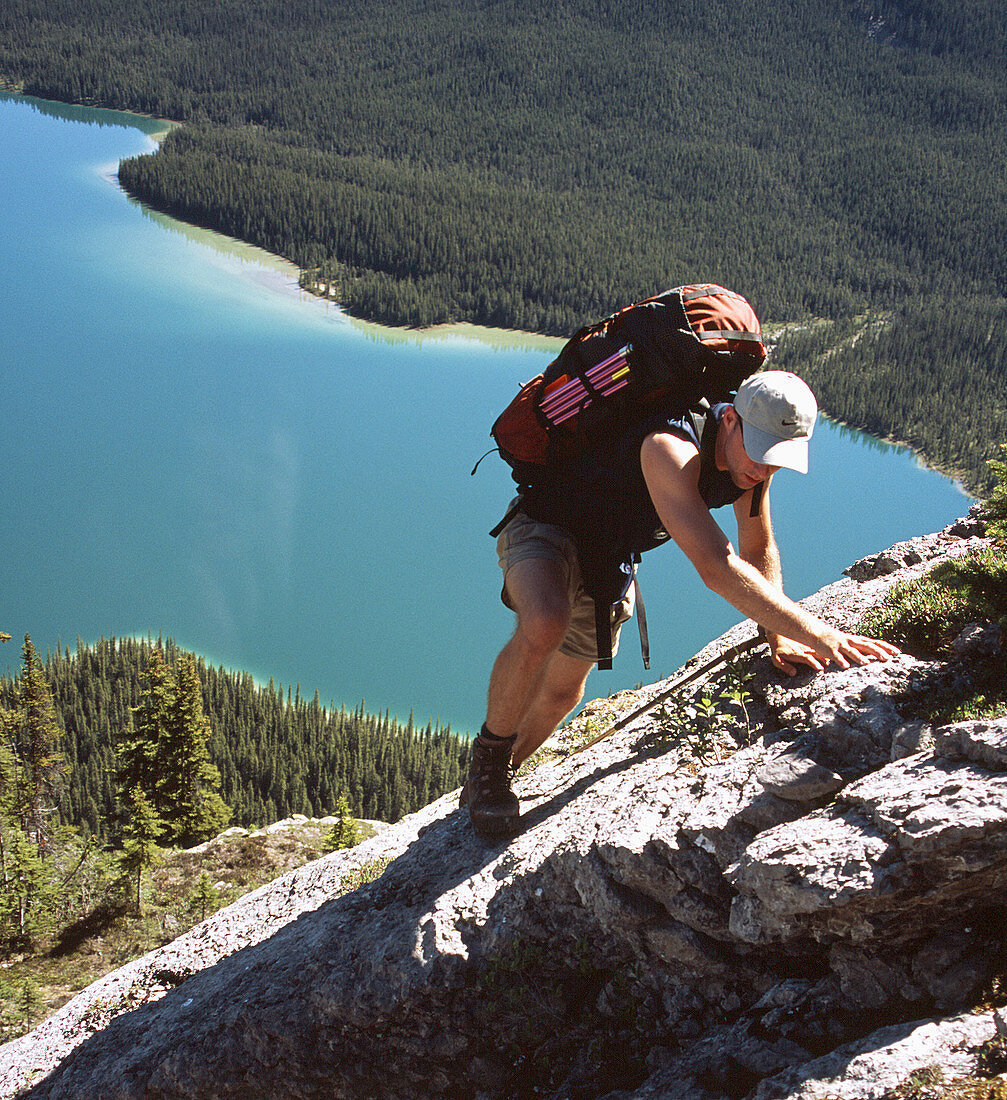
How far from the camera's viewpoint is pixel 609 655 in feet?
15.2

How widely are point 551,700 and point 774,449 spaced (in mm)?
2024

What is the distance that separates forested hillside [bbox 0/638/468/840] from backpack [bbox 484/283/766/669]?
33.7 m

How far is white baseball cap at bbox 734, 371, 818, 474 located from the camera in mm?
3555

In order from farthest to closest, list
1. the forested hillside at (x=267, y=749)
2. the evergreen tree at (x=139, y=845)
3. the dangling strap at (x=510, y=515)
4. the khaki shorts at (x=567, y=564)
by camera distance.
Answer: the forested hillside at (x=267, y=749) < the evergreen tree at (x=139, y=845) < the dangling strap at (x=510, y=515) < the khaki shorts at (x=567, y=564)

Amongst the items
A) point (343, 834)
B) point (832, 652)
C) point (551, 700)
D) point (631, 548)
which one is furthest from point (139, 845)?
point (832, 652)

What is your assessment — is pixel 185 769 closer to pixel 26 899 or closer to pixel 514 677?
pixel 26 899

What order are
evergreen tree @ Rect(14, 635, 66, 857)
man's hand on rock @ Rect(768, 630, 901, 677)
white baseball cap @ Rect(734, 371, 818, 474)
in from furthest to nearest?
evergreen tree @ Rect(14, 635, 66, 857) < man's hand on rock @ Rect(768, 630, 901, 677) < white baseball cap @ Rect(734, 371, 818, 474)

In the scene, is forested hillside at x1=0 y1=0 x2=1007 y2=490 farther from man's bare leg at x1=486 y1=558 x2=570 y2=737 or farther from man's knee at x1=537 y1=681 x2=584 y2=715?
man's bare leg at x1=486 y1=558 x2=570 y2=737

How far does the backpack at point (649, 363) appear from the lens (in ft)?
13.1

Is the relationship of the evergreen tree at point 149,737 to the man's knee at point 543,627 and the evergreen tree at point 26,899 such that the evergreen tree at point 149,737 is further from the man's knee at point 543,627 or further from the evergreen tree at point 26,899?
the man's knee at point 543,627

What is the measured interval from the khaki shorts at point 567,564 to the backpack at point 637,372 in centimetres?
9

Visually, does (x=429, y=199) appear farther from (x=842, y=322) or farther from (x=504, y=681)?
(x=504, y=681)

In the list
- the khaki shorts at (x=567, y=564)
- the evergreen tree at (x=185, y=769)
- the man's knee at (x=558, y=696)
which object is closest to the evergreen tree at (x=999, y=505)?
the khaki shorts at (x=567, y=564)

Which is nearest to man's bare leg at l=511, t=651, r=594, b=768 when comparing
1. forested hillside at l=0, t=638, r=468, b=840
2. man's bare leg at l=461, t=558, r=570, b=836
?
man's bare leg at l=461, t=558, r=570, b=836
